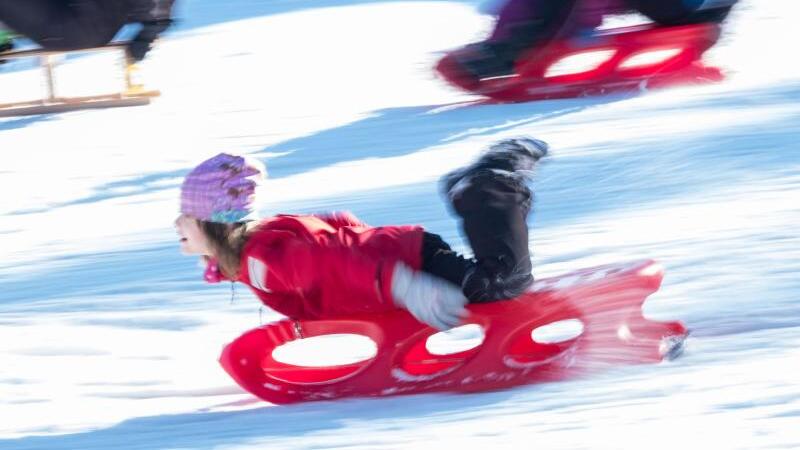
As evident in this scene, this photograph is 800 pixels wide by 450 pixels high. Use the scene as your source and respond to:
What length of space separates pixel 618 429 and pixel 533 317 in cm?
45

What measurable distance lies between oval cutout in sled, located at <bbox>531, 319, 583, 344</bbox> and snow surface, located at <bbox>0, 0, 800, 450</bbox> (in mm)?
265

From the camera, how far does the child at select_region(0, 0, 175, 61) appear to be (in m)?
6.85

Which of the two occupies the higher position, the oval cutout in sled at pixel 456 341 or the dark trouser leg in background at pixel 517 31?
A: the dark trouser leg in background at pixel 517 31

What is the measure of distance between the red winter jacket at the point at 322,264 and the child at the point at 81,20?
13.2 feet

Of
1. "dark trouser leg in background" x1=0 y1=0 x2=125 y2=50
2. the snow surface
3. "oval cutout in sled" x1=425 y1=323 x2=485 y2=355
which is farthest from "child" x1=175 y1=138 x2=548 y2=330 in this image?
"dark trouser leg in background" x1=0 y1=0 x2=125 y2=50

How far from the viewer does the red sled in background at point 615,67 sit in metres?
6.42

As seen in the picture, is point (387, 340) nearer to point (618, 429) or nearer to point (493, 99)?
point (618, 429)

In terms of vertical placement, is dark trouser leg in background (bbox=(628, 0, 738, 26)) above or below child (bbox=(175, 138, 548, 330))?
above

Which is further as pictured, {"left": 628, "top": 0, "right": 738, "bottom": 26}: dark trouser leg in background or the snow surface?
{"left": 628, "top": 0, "right": 738, "bottom": 26}: dark trouser leg in background

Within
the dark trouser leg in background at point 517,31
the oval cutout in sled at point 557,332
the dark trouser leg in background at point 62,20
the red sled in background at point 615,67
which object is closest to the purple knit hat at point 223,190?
the oval cutout in sled at point 557,332

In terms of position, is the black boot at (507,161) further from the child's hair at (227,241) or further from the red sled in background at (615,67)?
the red sled in background at (615,67)

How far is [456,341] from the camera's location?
3.69m

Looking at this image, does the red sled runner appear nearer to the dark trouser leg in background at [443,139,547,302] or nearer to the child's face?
the dark trouser leg in background at [443,139,547,302]

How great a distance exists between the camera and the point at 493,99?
655 centimetres
